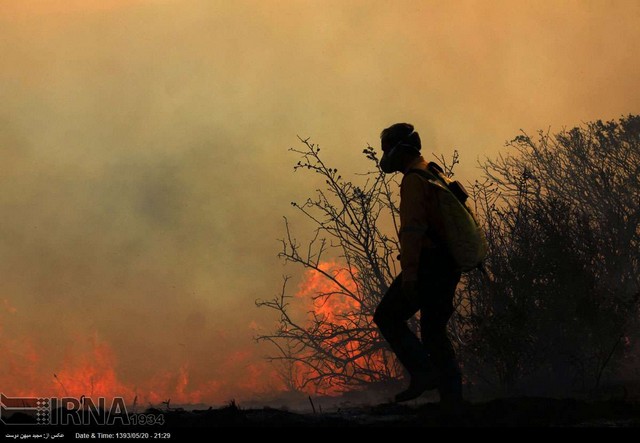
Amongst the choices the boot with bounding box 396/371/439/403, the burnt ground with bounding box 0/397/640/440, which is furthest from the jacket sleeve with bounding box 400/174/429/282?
the burnt ground with bounding box 0/397/640/440

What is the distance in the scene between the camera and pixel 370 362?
33.5ft

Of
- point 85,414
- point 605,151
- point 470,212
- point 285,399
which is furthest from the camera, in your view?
point 605,151

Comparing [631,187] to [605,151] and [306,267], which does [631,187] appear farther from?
[306,267]

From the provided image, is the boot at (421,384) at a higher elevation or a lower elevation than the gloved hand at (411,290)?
lower

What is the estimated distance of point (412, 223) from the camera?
5.08 meters

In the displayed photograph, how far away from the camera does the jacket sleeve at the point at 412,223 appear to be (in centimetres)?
502

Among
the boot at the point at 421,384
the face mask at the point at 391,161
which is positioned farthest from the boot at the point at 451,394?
the face mask at the point at 391,161

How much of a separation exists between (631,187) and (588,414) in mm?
11783

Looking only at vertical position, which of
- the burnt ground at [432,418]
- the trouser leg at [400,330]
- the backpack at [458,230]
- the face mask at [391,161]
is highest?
the face mask at [391,161]

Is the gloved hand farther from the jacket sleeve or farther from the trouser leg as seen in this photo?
the trouser leg

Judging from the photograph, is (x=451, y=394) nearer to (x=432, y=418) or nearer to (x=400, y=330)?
(x=432, y=418)

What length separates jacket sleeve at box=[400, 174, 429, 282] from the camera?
5020 mm

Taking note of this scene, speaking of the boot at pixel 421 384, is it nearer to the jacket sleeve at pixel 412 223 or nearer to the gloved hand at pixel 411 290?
the gloved hand at pixel 411 290

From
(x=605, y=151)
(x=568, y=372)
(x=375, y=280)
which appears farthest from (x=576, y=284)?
(x=605, y=151)
